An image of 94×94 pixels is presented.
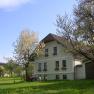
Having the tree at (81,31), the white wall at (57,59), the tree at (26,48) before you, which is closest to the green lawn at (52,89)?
the tree at (81,31)

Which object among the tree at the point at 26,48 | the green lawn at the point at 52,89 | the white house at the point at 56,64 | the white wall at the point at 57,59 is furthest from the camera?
the tree at the point at 26,48

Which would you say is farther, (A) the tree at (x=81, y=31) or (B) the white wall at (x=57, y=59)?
(B) the white wall at (x=57, y=59)

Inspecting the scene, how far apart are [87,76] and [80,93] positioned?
26752 mm

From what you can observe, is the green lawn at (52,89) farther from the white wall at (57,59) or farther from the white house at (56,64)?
the white wall at (57,59)

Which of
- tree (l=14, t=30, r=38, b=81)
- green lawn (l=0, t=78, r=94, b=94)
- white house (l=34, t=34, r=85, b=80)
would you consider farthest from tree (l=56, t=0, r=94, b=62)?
tree (l=14, t=30, r=38, b=81)

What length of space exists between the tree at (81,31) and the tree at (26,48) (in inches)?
999

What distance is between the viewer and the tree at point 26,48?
58438mm

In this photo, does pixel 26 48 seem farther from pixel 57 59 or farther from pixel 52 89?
pixel 52 89

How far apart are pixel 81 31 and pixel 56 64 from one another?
75.9 ft

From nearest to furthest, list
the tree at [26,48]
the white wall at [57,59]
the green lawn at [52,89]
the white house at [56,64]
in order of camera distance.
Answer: the green lawn at [52,89] → the white house at [56,64] → the white wall at [57,59] → the tree at [26,48]

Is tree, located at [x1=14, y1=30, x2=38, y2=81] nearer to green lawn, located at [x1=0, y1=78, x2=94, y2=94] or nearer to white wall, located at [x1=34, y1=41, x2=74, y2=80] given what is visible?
white wall, located at [x1=34, y1=41, x2=74, y2=80]

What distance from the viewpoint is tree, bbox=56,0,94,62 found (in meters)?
31.5

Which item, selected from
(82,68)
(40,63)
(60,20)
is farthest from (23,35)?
(60,20)

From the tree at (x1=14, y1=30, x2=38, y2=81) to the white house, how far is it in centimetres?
205
